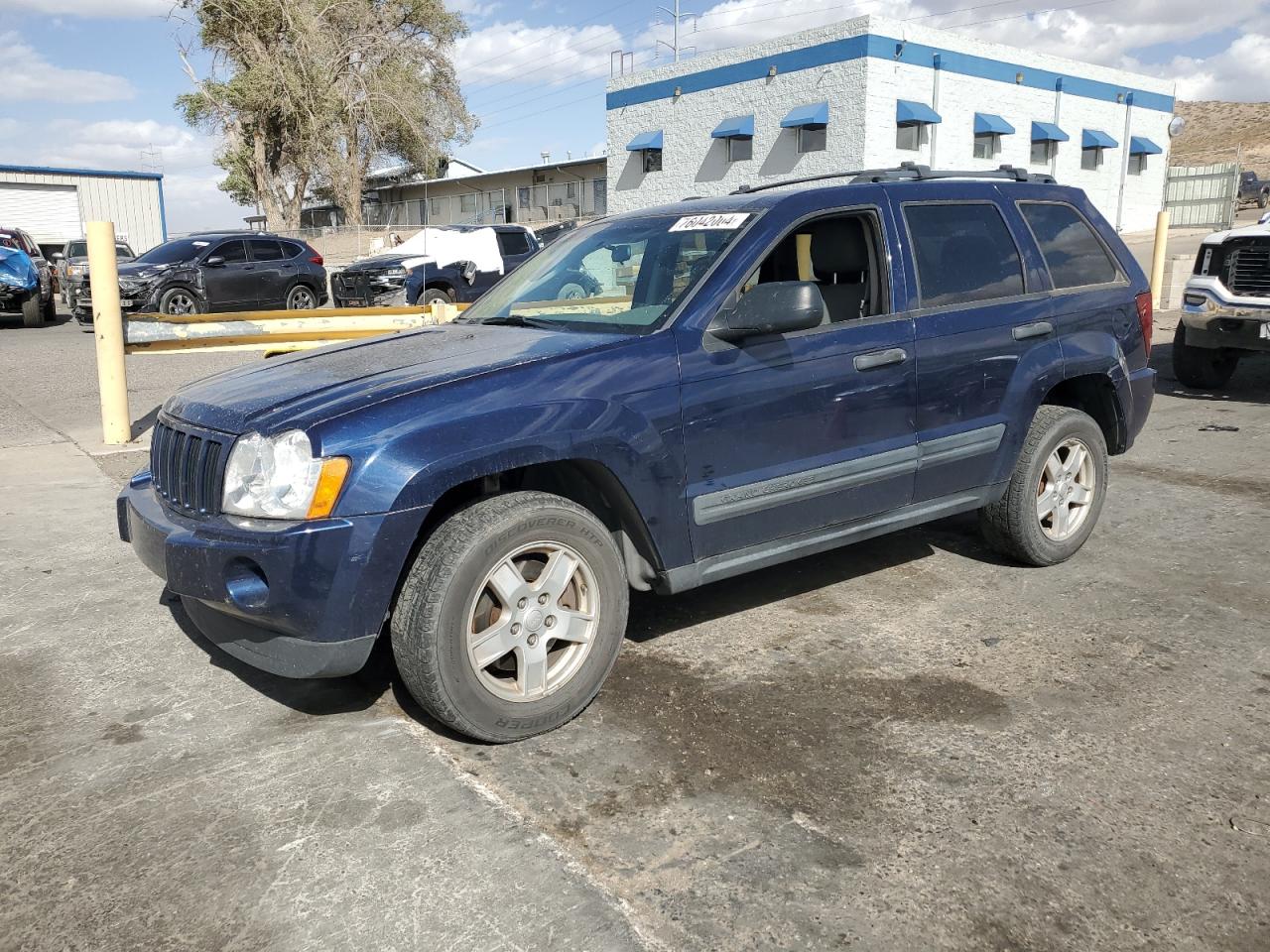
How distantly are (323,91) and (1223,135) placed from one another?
72.2 meters

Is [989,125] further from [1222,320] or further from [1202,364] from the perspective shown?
[1222,320]

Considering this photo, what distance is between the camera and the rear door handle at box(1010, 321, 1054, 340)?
4.69m

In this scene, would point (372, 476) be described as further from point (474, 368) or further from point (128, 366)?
point (128, 366)

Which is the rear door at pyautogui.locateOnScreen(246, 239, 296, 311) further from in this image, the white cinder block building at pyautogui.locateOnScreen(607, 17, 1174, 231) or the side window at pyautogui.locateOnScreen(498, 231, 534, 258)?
the white cinder block building at pyautogui.locateOnScreen(607, 17, 1174, 231)

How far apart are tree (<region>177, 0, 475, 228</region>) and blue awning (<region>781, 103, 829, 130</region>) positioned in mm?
16803

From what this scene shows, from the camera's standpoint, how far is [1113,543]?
5504 millimetres

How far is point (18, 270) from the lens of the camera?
1975 centimetres

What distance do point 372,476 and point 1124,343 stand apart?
3.88 metres

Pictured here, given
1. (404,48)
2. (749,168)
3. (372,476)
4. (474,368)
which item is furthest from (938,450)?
(404,48)

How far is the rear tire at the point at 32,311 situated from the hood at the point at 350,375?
18894mm

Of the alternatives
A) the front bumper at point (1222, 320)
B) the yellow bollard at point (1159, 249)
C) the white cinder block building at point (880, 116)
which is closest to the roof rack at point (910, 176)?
the front bumper at point (1222, 320)

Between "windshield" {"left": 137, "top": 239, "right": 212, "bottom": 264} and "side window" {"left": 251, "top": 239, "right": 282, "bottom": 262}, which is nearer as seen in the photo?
"windshield" {"left": 137, "top": 239, "right": 212, "bottom": 264}

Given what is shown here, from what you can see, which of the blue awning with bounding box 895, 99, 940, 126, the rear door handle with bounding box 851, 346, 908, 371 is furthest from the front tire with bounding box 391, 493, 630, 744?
the blue awning with bounding box 895, 99, 940, 126

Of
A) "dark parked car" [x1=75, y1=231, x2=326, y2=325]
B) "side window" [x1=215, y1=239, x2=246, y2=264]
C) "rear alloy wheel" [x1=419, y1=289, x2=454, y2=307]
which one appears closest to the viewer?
"rear alloy wheel" [x1=419, y1=289, x2=454, y2=307]
